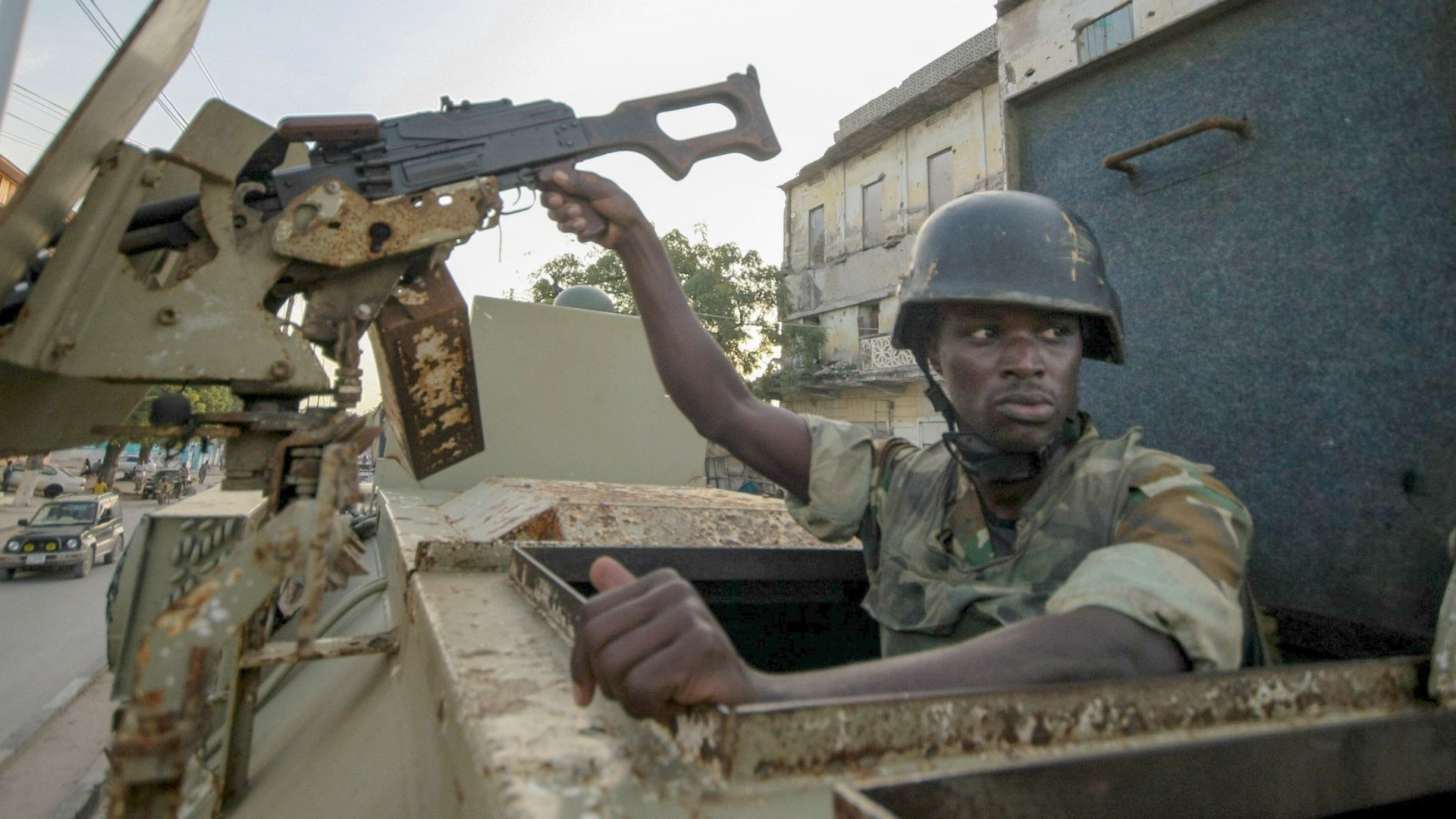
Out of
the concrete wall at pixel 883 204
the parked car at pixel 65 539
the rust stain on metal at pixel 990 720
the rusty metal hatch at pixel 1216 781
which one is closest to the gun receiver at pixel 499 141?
the rust stain on metal at pixel 990 720

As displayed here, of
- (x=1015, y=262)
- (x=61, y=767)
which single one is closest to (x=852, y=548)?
(x=1015, y=262)

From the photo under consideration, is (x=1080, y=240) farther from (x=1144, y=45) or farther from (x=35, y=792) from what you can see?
(x=35, y=792)

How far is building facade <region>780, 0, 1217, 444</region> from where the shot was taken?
49.8ft

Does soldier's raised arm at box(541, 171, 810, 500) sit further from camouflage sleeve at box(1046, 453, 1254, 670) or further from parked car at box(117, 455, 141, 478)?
parked car at box(117, 455, 141, 478)

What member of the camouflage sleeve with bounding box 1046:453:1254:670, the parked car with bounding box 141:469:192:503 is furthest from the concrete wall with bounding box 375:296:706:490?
the parked car with bounding box 141:469:192:503

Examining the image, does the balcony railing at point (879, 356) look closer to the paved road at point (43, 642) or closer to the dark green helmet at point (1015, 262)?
the paved road at point (43, 642)

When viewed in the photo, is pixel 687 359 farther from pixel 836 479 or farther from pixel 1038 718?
pixel 1038 718

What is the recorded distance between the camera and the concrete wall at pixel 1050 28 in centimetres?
1337

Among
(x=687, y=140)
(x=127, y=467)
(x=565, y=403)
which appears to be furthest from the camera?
(x=127, y=467)

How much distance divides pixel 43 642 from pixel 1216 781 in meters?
9.66

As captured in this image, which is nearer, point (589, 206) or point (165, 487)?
point (589, 206)

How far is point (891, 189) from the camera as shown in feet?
67.7

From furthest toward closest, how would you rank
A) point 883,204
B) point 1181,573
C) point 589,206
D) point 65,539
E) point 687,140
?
point 883,204, point 65,539, point 687,140, point 589,206, point 1181,573

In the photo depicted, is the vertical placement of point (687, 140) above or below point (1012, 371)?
above
